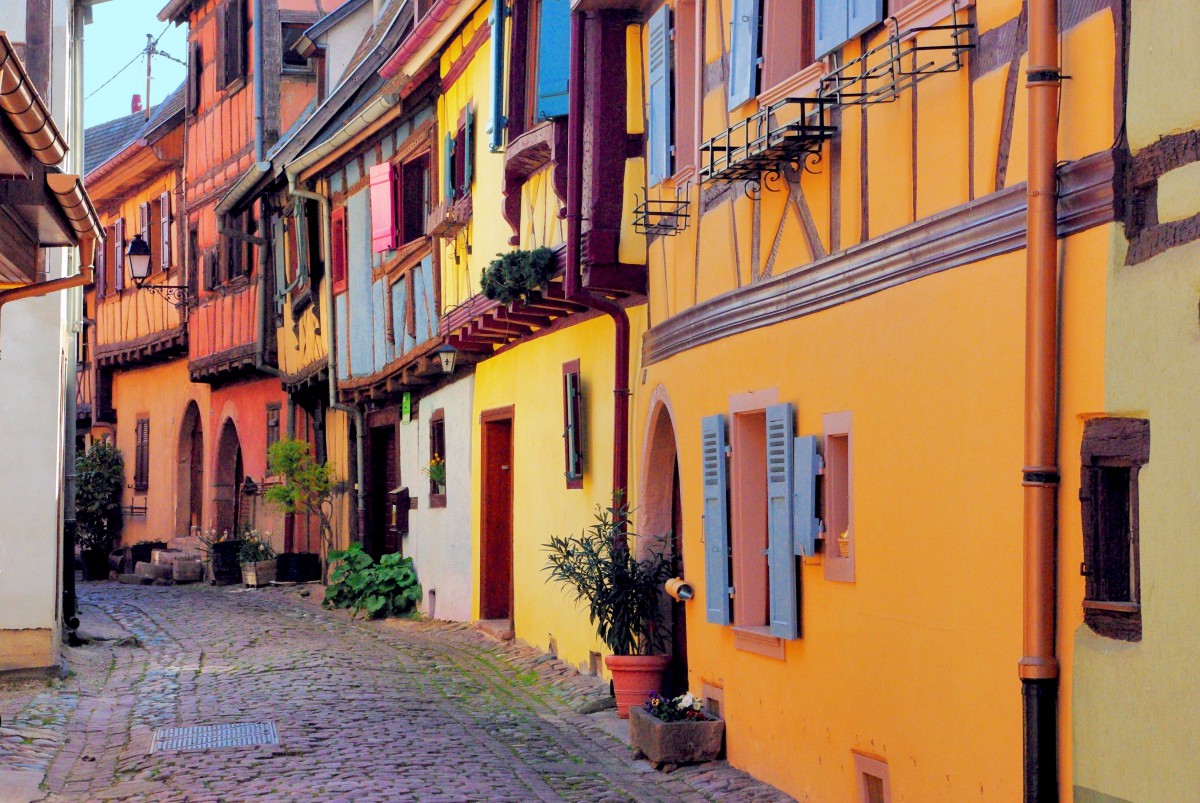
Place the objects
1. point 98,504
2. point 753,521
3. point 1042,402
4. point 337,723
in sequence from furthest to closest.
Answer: point 98,504 < point 337,723 < point 753,521 < point 1042,402

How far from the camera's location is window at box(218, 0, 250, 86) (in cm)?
2348

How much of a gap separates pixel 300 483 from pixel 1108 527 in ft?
53.3

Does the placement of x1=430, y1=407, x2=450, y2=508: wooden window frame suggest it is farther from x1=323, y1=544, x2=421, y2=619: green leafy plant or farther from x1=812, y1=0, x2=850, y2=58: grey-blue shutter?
x1=812, y1=0, x2=850, y2=58: grey-blue shutter

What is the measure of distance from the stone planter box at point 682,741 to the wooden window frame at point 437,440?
8363mm

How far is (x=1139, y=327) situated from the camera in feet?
14.7

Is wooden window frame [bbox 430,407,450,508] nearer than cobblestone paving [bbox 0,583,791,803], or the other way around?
cobblestone paving [bbox 0,583,791,803]

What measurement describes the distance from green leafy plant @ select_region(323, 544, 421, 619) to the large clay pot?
7752 millimetres

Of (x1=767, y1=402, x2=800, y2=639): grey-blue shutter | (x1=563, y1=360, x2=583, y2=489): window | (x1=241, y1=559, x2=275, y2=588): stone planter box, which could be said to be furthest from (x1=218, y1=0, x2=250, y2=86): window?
(x1=767, y1=402, x2=800, y2=639): grey-blue shutter

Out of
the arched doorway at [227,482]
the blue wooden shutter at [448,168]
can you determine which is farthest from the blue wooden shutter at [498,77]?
the arched doorway at [227,482]

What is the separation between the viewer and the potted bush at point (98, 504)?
26938mm

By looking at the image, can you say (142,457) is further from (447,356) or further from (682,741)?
(682,741)

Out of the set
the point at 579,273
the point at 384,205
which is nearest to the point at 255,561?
the point at 384,205

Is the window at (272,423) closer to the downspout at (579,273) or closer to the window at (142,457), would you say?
the window at (142,457)

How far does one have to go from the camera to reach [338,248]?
19.6m
